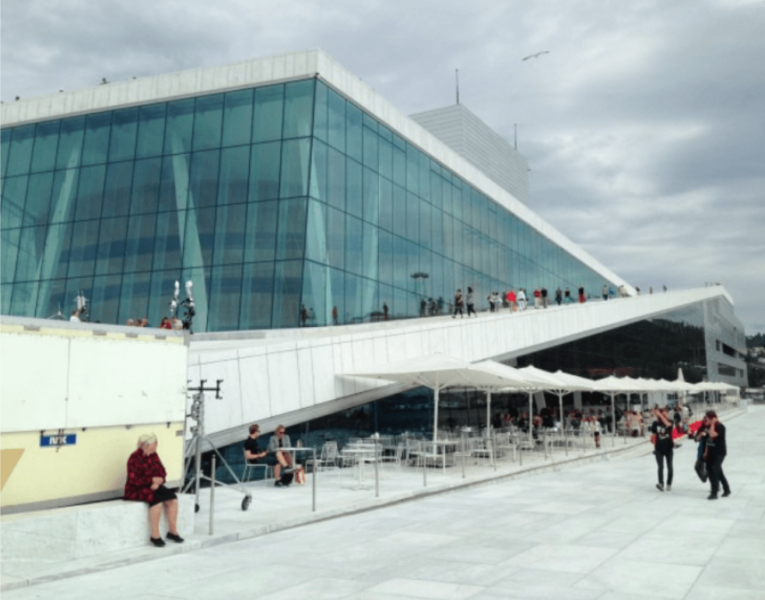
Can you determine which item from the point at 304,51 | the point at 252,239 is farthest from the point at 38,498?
the point at 304,51

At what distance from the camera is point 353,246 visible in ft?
87.5

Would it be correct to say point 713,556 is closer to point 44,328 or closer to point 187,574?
point 187,574

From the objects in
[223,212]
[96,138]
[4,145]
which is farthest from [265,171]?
[4,145]

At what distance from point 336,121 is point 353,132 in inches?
49.2

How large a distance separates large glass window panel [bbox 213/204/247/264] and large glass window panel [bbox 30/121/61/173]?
982 cm

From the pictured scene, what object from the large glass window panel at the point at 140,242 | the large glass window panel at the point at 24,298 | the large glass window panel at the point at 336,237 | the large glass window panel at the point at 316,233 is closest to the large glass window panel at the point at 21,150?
the large glass window panel at the point at 24,298

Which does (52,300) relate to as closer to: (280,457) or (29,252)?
(29,252)

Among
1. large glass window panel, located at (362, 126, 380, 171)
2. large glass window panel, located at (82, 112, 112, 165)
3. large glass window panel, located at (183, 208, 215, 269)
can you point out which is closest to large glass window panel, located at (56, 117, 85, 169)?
large glass window panel, located at (82, 112, 112, 165)

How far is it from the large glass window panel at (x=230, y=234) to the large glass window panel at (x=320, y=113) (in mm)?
3870

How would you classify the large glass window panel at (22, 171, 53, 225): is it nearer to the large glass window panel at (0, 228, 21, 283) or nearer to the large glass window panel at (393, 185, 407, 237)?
the large glass window panel at (0, 228, 21, 283)

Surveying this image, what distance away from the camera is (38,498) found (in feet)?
27.2

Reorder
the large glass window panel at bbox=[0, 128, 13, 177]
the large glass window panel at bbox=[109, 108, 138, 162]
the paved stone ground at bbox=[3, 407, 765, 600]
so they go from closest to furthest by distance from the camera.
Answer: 1. the paved stone ground at bbox=[3, 407, 765, 600]
2. the large glass window panel at bbox=[109, 108, 138, 162]
3. the large glass window panel at bbox=[0, 128, 13, 177]

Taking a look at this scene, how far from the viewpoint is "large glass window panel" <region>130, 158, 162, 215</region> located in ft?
89.4

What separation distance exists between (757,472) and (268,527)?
47.5 feet
